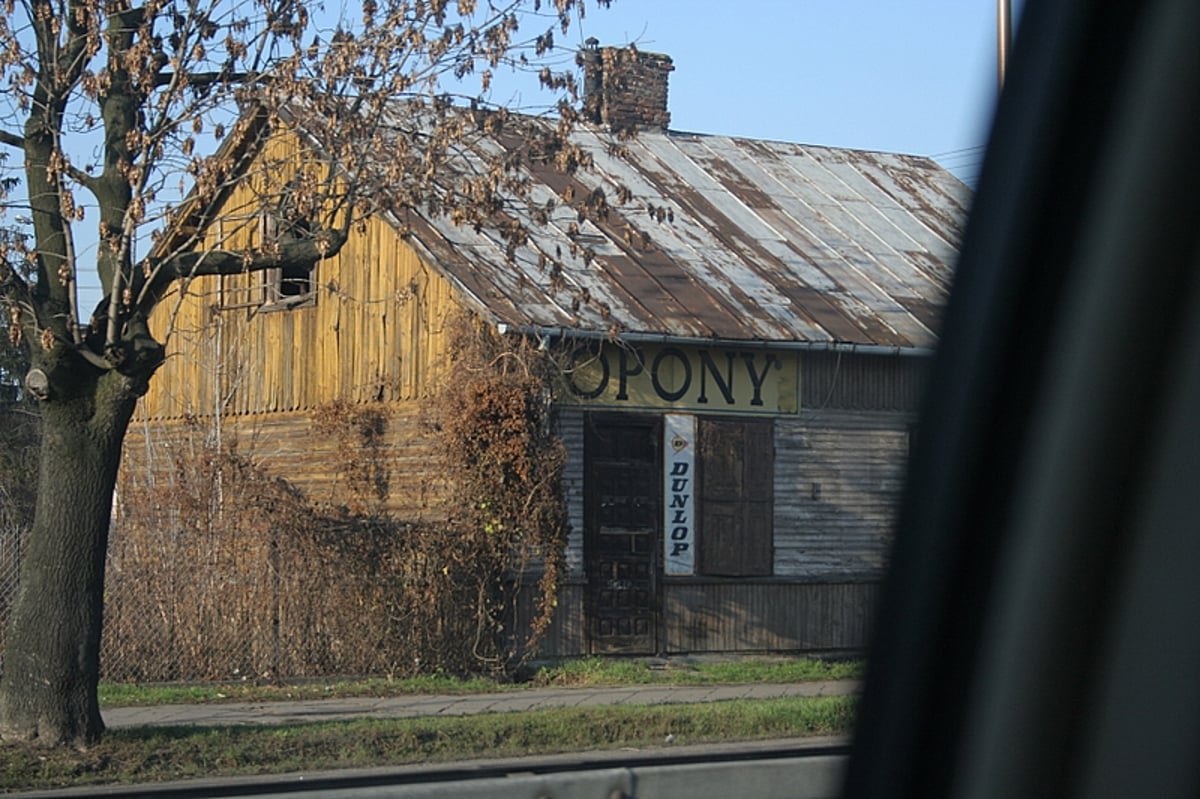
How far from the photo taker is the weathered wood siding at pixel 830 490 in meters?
19.5

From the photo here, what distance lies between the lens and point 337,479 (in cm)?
1889

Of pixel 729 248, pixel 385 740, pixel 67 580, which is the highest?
pixel 729 248

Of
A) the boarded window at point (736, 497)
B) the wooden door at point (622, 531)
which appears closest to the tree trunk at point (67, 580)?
the wooden door at point (622, 531)

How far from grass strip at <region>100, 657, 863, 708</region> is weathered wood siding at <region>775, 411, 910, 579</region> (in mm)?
1550

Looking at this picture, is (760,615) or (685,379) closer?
(685,379)

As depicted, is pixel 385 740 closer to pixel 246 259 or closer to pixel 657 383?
pixel 246 259

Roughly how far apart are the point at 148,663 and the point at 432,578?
120 inches

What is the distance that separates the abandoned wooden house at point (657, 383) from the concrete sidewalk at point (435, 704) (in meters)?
2.24

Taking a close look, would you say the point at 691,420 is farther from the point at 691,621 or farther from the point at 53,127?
the point at 53,127

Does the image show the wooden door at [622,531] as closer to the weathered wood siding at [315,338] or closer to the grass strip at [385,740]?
the weathered wood siding at [315,338]

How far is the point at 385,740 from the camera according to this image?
37.2 ft

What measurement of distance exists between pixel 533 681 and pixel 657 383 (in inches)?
156

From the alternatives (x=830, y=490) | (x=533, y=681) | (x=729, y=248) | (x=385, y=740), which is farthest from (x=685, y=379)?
(x=385, y=740)

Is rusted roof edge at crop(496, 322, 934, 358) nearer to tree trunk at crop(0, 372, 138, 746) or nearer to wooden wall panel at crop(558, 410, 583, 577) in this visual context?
wooden wall panel at crop(558, 410, 583, 577)
